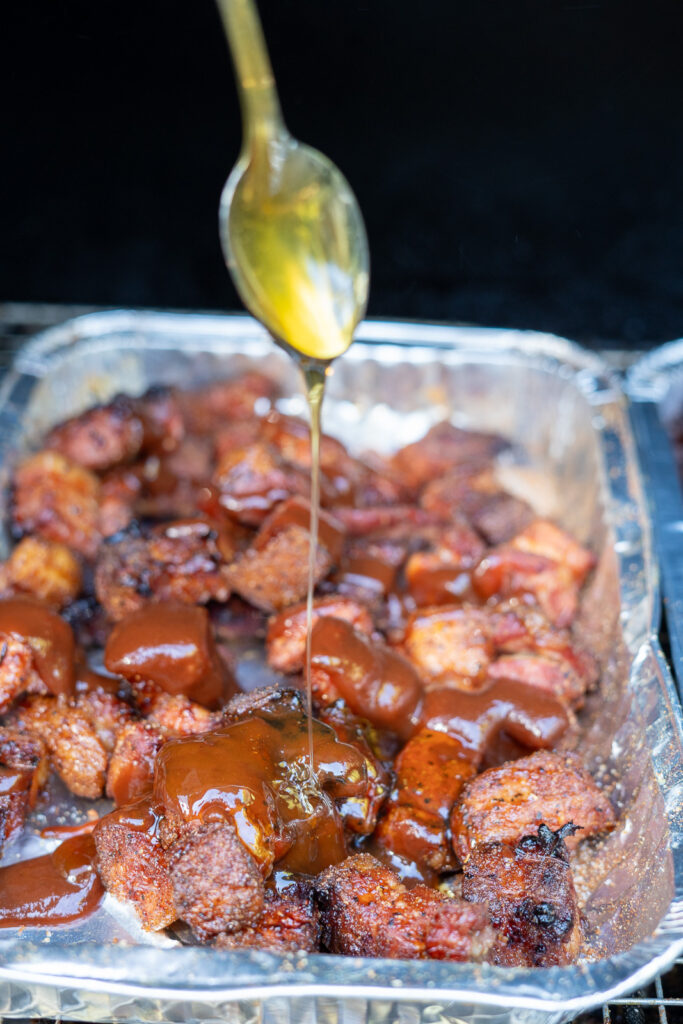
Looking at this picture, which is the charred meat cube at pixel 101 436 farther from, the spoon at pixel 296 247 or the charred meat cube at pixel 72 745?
the charred meat cube at pixel 72 745

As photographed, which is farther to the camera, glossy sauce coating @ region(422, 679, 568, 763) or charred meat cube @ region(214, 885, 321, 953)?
glossy sauce coating @ region(422, 679, 568, 763)

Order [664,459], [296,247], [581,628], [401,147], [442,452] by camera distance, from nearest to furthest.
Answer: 1. [296,247]
2. [581,628]
3. [664,459]
4. [442,452]
5. [401,147]

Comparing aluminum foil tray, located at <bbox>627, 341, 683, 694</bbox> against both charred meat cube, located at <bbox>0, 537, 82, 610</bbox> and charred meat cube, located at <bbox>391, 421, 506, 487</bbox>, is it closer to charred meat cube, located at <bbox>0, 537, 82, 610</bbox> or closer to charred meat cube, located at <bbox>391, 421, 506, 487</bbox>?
charred meat cube, located at <bbox>391, 421, 506, 487</bbox>

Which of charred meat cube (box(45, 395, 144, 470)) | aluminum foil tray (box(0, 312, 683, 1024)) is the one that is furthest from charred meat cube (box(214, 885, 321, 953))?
charred meat cube (box(45, 395, 144, 470))

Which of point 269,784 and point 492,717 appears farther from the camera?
point 492,717

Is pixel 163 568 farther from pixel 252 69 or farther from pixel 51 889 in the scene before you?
pixel 252 69

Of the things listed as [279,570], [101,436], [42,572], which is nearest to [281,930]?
[279,570]
